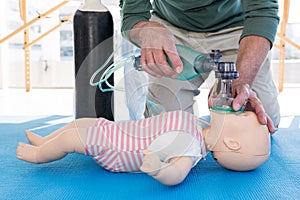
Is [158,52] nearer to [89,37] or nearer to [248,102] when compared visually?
[248,102]

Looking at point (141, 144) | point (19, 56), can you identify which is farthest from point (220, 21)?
point (19, 56)

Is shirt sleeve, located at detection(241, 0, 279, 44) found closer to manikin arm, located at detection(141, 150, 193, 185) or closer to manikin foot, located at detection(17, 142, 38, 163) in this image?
manikin arm, located at detection(141, 150, 193, 185)

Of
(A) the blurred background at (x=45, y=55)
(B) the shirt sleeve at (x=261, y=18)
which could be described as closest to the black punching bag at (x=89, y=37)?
(B) the shirt sleeve at (x=261, y=18)

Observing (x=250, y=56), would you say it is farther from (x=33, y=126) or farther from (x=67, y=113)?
(x=67, y=113)

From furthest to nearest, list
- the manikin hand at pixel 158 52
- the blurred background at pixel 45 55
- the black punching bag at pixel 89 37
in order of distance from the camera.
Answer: the blurred background at pixel 45 55, the black punching bag at pixel 89 37, the manikin hand at pixel 158 52

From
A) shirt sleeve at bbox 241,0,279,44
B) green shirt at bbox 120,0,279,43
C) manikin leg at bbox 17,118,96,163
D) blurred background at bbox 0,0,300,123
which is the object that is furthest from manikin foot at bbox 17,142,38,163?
blurred background at bbox 0,0,300,123

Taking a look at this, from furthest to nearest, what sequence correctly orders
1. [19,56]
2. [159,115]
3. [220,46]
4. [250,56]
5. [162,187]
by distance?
1. [19,56]
2. [220,46]
3. [250,56]
4. [159,115]
5. [162,187]

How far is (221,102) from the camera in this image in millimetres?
976

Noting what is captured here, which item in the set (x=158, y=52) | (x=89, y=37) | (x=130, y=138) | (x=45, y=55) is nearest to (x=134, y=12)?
(x=89, y=37)

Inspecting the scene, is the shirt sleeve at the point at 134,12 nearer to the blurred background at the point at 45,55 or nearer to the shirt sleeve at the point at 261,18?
the shirt sleeve at the point at 261,18

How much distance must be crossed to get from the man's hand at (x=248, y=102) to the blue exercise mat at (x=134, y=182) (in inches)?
5.3

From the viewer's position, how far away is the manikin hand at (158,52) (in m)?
0.91

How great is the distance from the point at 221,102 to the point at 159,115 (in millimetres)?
155

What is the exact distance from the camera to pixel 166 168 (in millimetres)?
829
